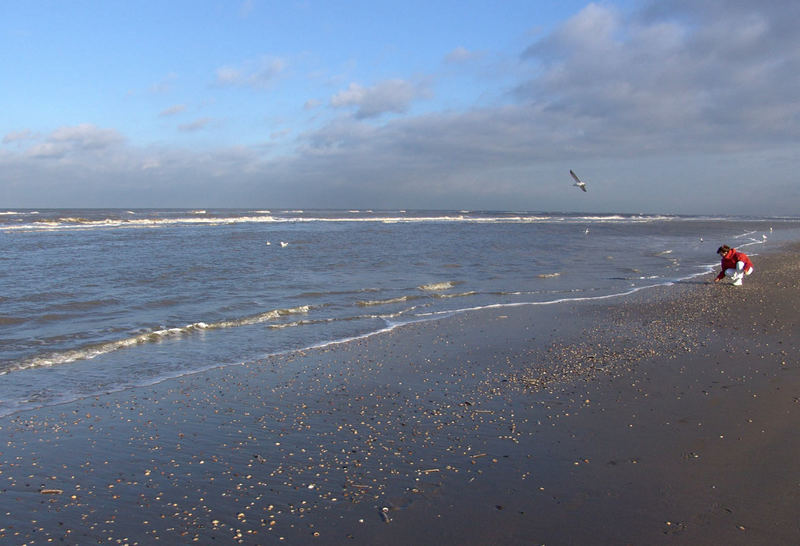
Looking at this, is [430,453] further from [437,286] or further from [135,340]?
[437,286]

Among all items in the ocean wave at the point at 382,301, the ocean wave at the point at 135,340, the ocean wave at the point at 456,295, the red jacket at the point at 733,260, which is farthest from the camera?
the red jacket at the point at 733,260

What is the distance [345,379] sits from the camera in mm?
8391

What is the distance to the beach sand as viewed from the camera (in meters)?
4.35

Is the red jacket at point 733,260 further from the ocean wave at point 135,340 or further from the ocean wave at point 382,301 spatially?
the ocean wave at point 135,340

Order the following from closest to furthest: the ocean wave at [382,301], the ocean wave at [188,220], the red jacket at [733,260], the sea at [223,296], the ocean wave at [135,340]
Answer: the ocean wave at [135,340], the sea at [223,296], the ocean wave at [382,301], the red jacket at [733,260], the ocean wave at [188,220]

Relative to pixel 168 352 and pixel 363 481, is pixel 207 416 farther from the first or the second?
pixel 168 352

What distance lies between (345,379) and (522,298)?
923 cm

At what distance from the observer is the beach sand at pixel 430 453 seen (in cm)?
435

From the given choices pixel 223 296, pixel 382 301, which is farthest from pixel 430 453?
pixel 223 296

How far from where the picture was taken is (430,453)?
5.65 metres

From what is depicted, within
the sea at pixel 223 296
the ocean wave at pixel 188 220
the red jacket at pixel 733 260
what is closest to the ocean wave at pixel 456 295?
the sea at pixel 223 296

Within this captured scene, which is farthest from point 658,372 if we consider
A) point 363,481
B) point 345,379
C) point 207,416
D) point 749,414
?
point 207,416

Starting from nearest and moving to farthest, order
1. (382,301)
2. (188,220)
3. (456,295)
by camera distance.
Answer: (382,301)
(456,295)
(188,220)

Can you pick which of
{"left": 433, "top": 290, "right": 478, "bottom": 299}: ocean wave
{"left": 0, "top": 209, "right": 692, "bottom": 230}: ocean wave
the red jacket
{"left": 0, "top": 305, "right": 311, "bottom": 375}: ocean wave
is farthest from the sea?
{"left": 0, "top": 209, "right": 692, "bottom": 230}: ocean wave
